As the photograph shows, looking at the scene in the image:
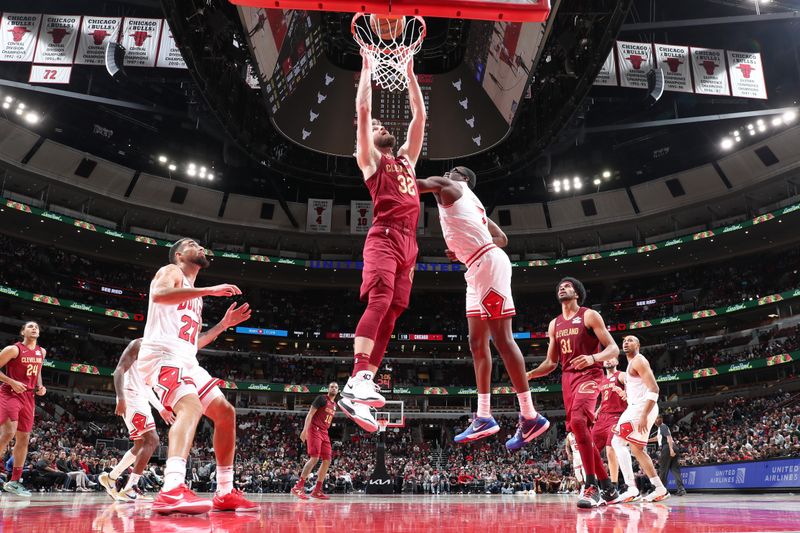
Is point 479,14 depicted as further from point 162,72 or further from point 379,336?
point 162,72

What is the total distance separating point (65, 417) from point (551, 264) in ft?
91.7

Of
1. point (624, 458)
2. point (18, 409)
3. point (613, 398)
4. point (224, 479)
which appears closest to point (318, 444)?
point (18, 409)

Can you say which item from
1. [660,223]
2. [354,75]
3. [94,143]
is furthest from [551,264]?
[94,143]

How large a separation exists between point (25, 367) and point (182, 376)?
20.9 feet

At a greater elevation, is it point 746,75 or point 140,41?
point 140,41

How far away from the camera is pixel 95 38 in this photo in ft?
68.1

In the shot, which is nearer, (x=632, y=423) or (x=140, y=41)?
(x=632, y=423)

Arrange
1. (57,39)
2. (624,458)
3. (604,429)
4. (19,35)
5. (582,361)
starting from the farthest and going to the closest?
1. (57,39)
2. (19,35)
3. (604,429)
4. (624,458)
5. (582,361)

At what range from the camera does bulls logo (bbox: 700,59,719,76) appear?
2141 cm

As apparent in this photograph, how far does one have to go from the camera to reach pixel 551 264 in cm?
3644

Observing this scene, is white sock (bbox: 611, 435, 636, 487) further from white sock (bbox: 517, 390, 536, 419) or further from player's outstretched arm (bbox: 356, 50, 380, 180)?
player's outstretched arm (bbox: 356, 50, 380, 180)

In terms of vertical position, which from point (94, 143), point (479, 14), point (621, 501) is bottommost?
point (621, 501)

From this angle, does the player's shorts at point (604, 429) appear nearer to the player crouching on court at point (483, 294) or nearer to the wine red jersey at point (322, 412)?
the player crouching on court at point (483, 294)

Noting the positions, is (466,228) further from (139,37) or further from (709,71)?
(709,71)
